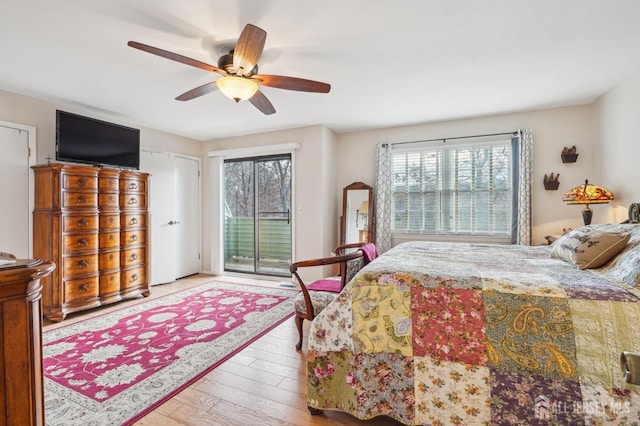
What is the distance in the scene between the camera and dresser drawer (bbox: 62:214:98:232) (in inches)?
119

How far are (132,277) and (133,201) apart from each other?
97 cm

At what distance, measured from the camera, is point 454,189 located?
404 cm

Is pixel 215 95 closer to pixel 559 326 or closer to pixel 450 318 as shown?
pixel 450 318

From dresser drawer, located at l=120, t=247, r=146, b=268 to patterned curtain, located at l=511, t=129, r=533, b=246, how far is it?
485 cm

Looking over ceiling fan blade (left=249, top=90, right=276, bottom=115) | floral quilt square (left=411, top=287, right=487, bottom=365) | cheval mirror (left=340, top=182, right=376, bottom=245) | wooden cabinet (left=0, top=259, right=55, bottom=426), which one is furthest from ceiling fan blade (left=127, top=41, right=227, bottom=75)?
cheval mirror (left=340, top=182, right=376, bottom=245)

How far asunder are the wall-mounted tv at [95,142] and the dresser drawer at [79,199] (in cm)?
43

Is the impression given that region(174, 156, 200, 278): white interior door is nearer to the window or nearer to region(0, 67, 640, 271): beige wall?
region(0, 67, 640, 271): beige wall

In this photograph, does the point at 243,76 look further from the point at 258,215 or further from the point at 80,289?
the point at 258,215

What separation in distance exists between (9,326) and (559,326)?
1899 millimetres

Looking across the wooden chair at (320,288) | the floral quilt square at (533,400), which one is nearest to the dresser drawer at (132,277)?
the wooden chair at (320,288)

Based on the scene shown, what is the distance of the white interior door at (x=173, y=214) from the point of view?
4.40m

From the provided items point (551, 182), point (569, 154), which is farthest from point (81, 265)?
point (569, 154)

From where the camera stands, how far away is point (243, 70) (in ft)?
6.57

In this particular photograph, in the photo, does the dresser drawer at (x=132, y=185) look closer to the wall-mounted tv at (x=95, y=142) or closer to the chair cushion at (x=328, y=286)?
the wall-mounted tv at (x=95, y=142)
